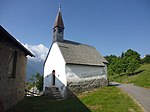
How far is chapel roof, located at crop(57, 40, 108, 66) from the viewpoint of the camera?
1956 cm

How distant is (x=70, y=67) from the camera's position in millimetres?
18656

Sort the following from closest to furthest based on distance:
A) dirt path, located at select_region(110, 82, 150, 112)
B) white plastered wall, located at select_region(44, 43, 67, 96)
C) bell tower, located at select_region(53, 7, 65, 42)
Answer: dirt path, located at select_region(110, 82, 150, 112), white plastered wall, located at select_region(44, 43, 67, 96), bell tower, located at select_region(53, 7, 65, 42)

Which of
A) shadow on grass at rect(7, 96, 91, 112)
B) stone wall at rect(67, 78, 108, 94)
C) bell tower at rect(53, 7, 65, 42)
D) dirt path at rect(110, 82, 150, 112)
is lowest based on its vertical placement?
shadow on grass at rect(7, 96, 91, 112)

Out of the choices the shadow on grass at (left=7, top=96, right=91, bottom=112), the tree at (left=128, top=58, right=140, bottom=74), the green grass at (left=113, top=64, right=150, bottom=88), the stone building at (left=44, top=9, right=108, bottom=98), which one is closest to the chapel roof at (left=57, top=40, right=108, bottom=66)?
the stone building at (left=44, top=9, right=108, bottom=98)

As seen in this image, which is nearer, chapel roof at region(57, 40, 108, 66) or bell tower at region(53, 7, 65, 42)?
chapel roof at region(57, 40, 108, 66)

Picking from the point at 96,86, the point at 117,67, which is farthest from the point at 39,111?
the point at 117,67

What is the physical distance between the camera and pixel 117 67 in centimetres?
4394

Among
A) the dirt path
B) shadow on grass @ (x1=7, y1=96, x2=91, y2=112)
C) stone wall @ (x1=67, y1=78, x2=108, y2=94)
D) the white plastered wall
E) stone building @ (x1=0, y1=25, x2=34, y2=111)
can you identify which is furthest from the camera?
the white plastered wall

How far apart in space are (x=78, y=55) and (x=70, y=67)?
305 centimetres

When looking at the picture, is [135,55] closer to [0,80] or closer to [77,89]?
[77,89]

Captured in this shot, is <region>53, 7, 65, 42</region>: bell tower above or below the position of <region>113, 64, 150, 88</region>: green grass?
above

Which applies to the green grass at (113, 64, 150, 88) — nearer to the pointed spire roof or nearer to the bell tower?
the bell tower

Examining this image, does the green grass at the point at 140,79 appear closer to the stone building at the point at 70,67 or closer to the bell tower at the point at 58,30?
the stone building at the point at 70,67

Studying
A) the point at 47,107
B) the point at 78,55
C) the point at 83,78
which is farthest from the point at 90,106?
the point at 78,55
